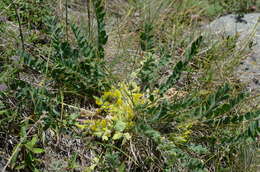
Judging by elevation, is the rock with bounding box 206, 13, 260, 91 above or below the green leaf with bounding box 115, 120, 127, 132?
above

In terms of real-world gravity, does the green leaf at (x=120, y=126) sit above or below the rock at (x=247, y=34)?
below

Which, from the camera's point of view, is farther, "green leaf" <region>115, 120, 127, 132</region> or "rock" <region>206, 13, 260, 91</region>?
"rock" <region>206, 13, 260, 91</region>

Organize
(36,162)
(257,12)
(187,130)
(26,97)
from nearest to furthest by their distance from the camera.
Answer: (36,162)
(26,97)
(187,130)
(257,12)

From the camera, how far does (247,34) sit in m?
3.06

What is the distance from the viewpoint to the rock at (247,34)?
271 centimetres

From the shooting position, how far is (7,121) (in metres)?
1.74

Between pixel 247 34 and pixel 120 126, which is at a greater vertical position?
pixel 247 34

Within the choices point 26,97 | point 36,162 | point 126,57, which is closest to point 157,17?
point 126,57

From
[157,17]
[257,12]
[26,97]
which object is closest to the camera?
[26,97]

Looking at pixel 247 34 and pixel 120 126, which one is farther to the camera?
pixel 247 34

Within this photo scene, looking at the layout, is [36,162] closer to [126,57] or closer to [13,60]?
[13,60]

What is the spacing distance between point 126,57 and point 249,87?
113 centimetres

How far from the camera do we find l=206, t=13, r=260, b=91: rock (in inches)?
107

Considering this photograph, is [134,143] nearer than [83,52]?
Yes
